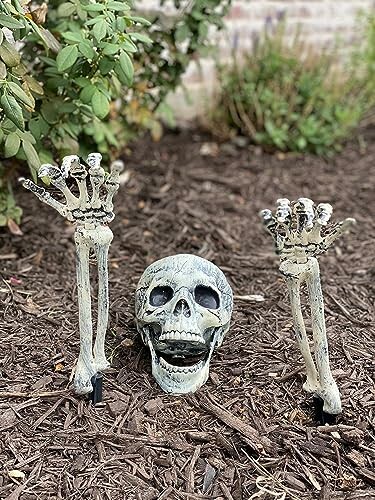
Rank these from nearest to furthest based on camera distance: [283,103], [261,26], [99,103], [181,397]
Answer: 1. [181,397]
2. [99,103]
3. [283,103]
4. [261,26]

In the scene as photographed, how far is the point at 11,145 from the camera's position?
8.99ft

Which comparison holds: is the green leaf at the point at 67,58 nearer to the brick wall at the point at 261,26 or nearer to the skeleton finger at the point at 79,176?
the skeleton finger at the point at 79,176

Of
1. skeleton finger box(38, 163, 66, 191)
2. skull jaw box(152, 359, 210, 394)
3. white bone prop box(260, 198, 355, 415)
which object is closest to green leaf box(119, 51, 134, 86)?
skeleton finger box(38, 163, 66, 191)

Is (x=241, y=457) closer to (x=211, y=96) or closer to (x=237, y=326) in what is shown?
(x=237, y=326)

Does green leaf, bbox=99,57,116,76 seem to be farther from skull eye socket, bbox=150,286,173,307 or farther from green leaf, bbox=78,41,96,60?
skull eye socket, bbox=150,286,173,307

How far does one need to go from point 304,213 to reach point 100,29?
95 cm

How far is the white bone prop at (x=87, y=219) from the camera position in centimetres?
219

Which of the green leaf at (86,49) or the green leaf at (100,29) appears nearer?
the green leaf at (100,29)

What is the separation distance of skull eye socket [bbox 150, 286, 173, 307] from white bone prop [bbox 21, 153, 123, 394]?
0.19 metres

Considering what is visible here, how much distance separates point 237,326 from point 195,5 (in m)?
1.68

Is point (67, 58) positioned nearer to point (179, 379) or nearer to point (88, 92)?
point (88, 92)

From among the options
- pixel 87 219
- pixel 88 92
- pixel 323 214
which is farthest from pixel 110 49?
pixel 323 214

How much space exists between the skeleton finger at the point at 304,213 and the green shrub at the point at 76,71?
0.85 metres

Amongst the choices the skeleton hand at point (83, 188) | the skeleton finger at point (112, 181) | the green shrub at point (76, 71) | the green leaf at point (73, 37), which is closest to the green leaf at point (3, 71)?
the green shrub at point (76, 71)
